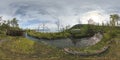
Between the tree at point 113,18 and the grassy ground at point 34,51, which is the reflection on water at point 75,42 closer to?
the grassy ground at point 34,51

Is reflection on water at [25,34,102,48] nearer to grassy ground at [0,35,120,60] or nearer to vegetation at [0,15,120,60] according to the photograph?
vegetation at [0,15,120,60]

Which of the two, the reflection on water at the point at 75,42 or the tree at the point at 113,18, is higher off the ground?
the tree at the point at 113,18

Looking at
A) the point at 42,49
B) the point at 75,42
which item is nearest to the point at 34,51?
the point at 42,49

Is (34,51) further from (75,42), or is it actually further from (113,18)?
(113,18)

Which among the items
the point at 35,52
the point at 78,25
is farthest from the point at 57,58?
the point at 78,25

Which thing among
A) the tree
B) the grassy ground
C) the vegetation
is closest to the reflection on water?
the vegetation

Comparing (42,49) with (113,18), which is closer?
(42,49)

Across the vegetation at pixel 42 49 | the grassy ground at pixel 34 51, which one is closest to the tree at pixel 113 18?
the vegetation at pixel 42 49

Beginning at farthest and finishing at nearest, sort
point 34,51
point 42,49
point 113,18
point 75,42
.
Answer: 1. point 113,18
2. point 75,42
3. point 42,49
4. point 34,51

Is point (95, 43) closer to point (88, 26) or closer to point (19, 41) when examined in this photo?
point (88, 26)

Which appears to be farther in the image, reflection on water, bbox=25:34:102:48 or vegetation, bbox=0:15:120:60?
reflection on water, bbox=25:34:102:48

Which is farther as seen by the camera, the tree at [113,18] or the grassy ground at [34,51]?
the tree at [113,18]

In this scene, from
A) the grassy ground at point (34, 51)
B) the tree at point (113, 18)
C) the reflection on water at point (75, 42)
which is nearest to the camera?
the grassy ground at point (34, 51)

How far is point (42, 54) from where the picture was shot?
134 ft
